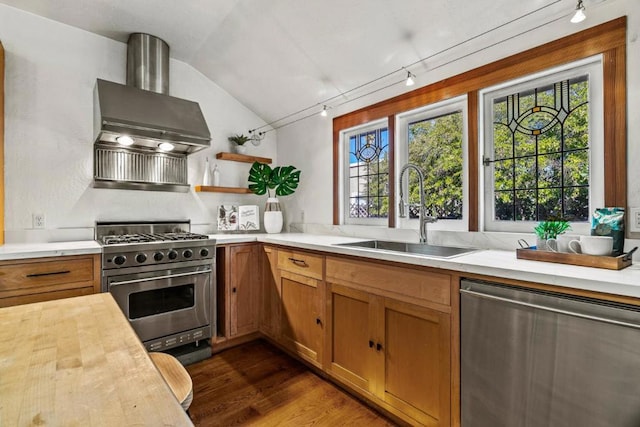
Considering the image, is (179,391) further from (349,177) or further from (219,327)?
(349,177)

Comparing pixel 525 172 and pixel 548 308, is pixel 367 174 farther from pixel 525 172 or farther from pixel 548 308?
pixel 548 308

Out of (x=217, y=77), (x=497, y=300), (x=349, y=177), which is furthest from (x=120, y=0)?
(x=497, y=300)

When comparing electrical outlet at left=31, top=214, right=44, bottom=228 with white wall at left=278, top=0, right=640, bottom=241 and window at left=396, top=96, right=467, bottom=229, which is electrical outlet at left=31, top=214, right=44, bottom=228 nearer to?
white wall at left=278, top=0, right=640, bottom=241

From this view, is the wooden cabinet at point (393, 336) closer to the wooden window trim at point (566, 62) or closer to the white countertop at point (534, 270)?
the white countertop at point (534, 270)

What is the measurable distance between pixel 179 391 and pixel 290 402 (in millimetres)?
1079

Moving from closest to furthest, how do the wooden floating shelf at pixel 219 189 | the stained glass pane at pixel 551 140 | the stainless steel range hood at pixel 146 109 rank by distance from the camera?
the stained glass pane at pixel 551 140, the stainless steel range hood at pixel 146 109, the wooden floating shelf at pixel 219 189

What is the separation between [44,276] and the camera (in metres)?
1.95

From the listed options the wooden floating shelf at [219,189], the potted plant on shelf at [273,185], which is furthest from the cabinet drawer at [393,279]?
the wooden floating shelf at [219,189]

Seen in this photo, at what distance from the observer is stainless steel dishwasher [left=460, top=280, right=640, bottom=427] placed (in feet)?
3.51

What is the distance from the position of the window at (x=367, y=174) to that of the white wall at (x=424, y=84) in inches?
7.3

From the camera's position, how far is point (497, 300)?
1348 mm

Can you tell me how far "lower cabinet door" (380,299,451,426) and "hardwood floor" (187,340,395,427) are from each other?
251 mm

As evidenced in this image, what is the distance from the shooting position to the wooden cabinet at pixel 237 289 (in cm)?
268

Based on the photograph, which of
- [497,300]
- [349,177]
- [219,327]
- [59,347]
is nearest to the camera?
[59,347]
